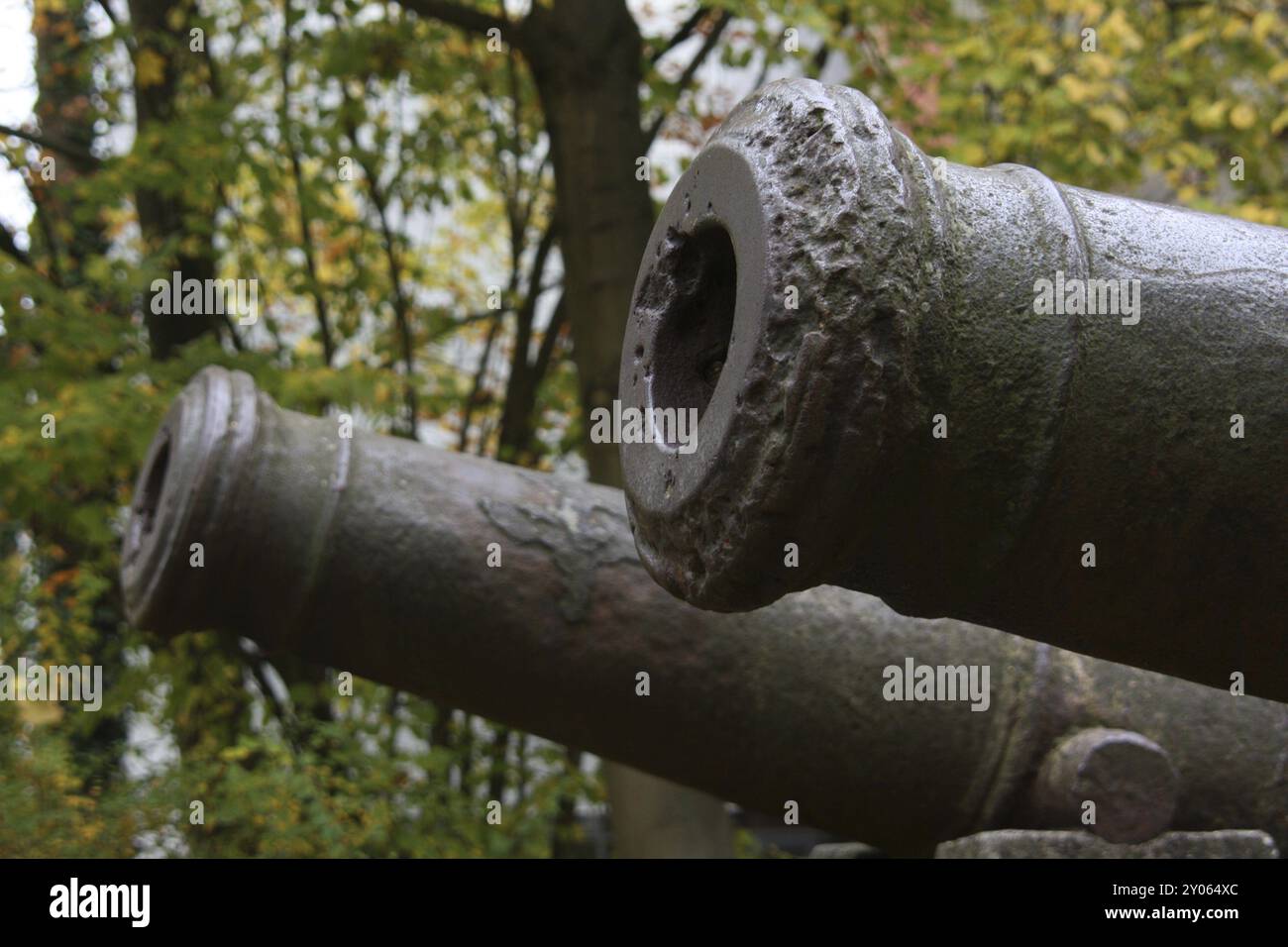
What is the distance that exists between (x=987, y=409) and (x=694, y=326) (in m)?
0.47

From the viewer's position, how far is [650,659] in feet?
10.9

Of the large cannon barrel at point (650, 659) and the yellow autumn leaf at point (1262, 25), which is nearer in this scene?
the large cannon barrel at point (650, 659)

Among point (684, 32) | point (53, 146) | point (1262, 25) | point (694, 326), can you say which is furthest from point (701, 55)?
point (694, 326)

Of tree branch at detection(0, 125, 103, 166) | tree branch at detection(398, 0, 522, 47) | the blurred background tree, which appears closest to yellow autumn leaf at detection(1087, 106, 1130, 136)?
the blurred background tree

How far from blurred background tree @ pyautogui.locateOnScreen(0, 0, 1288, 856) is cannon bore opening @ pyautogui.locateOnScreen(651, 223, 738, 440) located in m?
4.24

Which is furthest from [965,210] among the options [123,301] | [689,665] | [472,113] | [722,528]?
[472,113]

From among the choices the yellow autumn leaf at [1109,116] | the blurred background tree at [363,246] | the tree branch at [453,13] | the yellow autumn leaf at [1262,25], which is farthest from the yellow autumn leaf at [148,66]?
the yellow autumn leaf at [1262,25]

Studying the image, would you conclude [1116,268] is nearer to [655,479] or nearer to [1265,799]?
[655,479]

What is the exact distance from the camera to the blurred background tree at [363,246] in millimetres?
6422

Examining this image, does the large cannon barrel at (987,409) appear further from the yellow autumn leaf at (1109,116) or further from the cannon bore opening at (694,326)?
the yellow autumn leaf at (1109,116)

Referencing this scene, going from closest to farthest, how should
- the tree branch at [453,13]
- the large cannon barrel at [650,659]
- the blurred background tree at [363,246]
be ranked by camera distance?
the large cannon barrel at [650,659] < the blurred background tree at [363,246] < the tree branch at [453,13]

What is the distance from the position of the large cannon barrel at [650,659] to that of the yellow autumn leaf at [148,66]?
192 inches

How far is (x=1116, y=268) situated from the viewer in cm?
179

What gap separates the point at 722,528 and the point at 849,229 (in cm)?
37
